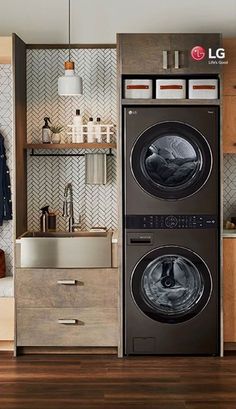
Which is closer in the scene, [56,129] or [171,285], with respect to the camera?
[171,285]

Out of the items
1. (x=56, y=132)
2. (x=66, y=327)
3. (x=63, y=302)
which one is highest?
(x=56, y=132)

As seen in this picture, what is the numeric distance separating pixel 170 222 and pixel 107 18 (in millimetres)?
1609

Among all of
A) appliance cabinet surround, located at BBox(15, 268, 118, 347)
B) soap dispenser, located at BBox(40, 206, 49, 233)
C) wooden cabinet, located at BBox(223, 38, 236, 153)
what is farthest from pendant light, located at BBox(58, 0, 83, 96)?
appliance cabinet surround, located at BBox(15, 268, 118, 347)

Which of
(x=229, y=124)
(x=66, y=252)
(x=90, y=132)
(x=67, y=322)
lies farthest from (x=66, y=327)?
(x=229, y=124)

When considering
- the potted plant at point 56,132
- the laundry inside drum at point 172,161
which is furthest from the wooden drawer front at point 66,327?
the potted plant at point 56,132

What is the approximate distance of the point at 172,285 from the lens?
510 centimetres

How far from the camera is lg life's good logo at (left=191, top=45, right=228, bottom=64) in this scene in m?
5.03

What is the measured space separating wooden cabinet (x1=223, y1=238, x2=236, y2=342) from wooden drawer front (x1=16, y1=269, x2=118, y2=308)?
2.51ft

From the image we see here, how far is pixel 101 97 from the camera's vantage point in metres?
5.71

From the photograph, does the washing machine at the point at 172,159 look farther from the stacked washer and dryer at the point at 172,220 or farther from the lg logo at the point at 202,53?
the lg logo at the point at 202,53

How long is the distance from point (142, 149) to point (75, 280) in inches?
39.2

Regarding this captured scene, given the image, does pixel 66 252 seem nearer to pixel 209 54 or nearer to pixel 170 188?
pixel 170 188

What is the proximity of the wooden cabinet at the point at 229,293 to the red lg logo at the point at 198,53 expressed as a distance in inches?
49.0

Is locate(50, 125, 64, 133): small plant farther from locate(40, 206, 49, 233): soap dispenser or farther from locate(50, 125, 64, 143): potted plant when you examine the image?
locate(40, 206, 49, 233): soap dispenser
